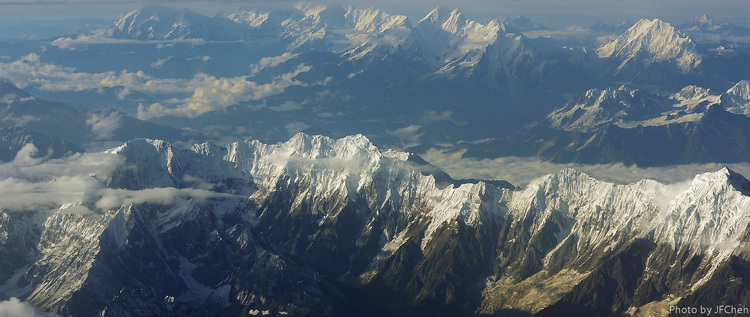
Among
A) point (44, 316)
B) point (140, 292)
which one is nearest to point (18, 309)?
point (44, 316)

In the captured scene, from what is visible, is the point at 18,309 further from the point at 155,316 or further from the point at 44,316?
the point at 155,316

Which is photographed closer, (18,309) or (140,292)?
(18,309)

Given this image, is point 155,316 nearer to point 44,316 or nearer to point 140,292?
point 140,292

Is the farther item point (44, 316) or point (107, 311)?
point (44, 316)

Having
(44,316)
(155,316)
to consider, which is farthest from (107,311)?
(44,316)

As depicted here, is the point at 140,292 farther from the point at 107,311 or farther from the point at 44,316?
the point at 44,316

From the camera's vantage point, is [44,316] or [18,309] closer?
[18,309]

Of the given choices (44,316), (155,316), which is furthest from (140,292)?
(44,316)
